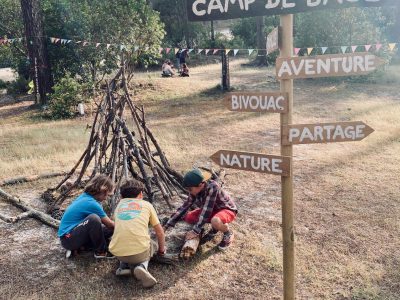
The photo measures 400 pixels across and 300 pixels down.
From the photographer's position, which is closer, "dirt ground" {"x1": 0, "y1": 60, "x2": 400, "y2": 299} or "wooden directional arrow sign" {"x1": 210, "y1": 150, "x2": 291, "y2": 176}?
"wooden directional arrow sign" {"x1": 210, "y1": 150, "x2": 291, "y2": 176}

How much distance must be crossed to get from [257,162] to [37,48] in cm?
1293

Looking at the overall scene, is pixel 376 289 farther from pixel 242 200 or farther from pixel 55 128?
pixel 55 128

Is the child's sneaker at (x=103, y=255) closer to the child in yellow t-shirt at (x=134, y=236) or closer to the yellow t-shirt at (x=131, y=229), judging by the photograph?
the child in yellow t-shirt at (x=134, y=236)

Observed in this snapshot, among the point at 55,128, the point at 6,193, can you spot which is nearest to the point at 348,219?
the point at 6,193

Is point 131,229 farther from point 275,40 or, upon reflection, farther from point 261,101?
point 275,40

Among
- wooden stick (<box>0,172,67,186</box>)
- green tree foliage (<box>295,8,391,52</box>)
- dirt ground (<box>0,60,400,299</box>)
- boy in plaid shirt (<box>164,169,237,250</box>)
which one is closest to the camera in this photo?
dirt ground (<box>0,60,400,299</box>)

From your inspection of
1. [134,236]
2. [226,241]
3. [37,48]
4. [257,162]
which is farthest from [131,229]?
[37,48]

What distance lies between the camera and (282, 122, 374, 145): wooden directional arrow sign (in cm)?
289

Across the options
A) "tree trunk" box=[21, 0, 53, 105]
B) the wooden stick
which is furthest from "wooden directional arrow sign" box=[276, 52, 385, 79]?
"tree trunk" box=[21, 0, 53, 105]

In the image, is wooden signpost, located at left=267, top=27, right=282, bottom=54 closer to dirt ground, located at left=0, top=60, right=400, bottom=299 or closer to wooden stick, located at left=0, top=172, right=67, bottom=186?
dirt ground, located at left=0, top=60, right=400, bottom=299

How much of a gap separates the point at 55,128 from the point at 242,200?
7156 mm

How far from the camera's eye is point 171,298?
12.2 feet

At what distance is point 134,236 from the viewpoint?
3859mm

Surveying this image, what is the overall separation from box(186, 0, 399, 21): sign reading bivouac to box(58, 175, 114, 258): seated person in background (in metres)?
2.09
